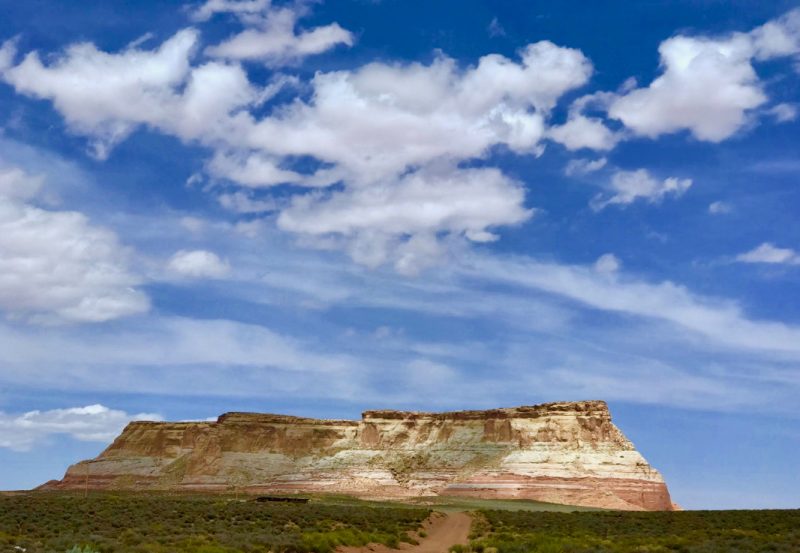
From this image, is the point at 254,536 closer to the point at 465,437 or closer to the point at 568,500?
the point at 568,500

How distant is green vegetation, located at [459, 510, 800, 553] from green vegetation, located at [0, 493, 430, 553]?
518 centimetres

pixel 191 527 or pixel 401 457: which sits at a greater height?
pixel 401 457

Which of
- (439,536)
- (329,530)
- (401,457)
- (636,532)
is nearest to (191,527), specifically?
(329,530)

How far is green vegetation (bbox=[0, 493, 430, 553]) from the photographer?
3262 centimetres

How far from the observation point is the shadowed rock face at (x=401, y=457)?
289 ft

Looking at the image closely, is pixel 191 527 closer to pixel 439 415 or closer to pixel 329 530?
pixel 329 530

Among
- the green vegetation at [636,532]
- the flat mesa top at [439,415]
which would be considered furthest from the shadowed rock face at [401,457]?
the green vegetation at [636,532]

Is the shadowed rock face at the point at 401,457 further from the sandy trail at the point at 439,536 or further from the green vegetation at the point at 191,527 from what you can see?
the green vegetation at the point at 191,527

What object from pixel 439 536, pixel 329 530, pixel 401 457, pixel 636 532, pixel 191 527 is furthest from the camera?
pixel 401 457

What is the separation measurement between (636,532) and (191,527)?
74.8 ft

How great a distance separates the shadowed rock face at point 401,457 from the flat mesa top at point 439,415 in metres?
0.13

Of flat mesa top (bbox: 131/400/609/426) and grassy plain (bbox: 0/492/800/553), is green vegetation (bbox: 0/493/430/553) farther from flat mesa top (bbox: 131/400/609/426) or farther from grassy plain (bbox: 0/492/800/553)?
flat mesa top (bbox: 131/400/609/426)

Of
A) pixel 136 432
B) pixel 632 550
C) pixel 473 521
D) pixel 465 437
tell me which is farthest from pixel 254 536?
pixel 136 432

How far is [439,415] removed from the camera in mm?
107812
